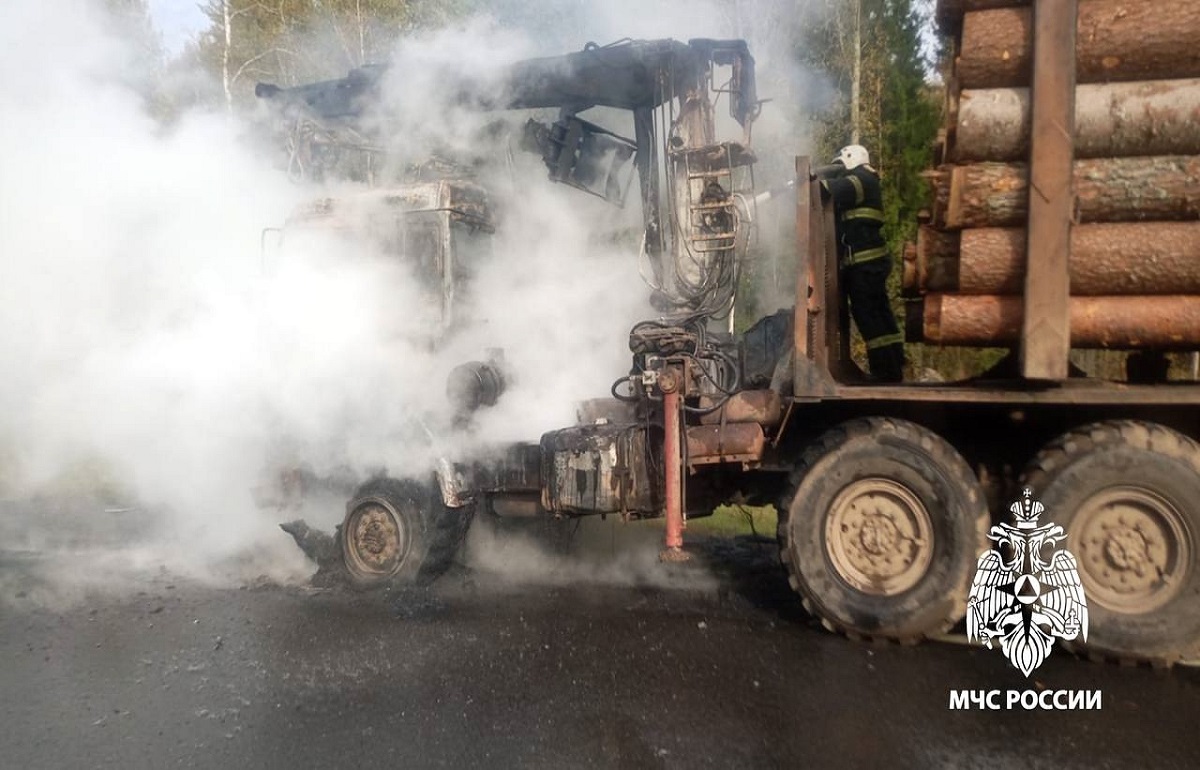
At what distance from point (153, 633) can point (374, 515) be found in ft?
5.59

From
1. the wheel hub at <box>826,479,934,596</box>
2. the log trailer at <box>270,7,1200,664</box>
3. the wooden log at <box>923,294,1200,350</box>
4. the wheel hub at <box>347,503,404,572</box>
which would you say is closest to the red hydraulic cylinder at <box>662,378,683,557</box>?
the log trailer at <box>270,7,1200,664</box>

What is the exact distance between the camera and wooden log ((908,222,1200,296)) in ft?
14.9

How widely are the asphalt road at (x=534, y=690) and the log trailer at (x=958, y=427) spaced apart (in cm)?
44

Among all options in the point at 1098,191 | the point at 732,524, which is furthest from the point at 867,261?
the point at 732,524

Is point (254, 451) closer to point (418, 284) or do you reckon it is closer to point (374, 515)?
point (374, 515)

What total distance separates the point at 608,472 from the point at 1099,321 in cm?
304

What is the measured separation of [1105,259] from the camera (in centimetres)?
461

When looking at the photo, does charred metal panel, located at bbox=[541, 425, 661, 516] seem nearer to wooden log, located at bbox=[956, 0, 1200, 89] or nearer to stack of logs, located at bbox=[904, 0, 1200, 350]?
stack of logs, located at bbox=[904, 0, 1200, 350]

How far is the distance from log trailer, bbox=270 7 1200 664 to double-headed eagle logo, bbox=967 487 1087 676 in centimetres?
8

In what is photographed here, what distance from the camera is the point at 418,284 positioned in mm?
6875

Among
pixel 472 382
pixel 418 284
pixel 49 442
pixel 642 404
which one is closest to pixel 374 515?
pixel 472 382

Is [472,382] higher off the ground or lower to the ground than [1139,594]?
higher

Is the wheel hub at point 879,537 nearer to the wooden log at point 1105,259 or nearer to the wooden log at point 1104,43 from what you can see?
the wooden log at point 1105,259

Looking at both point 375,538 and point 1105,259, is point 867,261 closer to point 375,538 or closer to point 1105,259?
point 1105,259
